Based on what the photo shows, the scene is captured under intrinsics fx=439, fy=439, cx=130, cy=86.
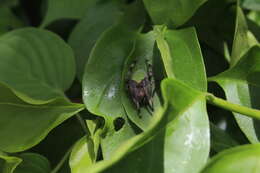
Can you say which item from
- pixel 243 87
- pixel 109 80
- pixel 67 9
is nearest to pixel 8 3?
pixel 67 9

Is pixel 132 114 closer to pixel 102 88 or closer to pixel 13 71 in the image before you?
pixel 102 88

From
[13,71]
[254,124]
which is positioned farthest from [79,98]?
[254,124]

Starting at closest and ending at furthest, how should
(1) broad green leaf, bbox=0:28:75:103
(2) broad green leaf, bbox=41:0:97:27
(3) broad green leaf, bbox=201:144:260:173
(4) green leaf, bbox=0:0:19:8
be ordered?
(3) broad green leaf, bbox=201:144:260:173 → (1) broad green leaf, bbox=0:28:75:103 → (2) broad green leaf, bbox=41:0:97:27 → (4) green leaf, bbox=0:0:19:8

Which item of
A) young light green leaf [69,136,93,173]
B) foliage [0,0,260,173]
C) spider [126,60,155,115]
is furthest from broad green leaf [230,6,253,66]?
young light green leaf [69,136,93,173]

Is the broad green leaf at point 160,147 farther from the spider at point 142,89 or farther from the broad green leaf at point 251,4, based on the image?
the broad green leaf at point 251,4

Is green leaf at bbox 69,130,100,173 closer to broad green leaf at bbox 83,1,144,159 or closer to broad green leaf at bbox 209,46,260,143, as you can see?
broad green leaf at bbox 83,1,144,159

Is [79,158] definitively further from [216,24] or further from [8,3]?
[8,3]

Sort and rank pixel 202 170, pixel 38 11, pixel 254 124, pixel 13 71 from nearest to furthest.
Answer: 1. pixel 202 170
2. pixel 254 124
3. pixel 13 71
4. pixel 38 11
